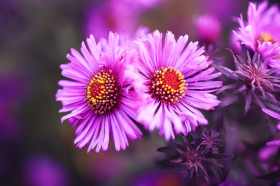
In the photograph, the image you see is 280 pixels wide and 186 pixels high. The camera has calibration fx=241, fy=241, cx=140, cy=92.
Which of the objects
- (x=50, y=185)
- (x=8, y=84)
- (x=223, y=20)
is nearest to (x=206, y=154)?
(x=223, y=20)

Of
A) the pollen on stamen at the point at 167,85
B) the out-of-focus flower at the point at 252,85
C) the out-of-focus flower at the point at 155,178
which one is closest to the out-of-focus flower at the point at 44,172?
the out-of-focus flower at the point at 155,178

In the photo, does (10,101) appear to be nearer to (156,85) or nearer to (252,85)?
(156,85)

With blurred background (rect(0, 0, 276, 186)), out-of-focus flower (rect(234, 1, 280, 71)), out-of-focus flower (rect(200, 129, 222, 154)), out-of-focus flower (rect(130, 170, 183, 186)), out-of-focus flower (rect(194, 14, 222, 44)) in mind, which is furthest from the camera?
blurred background (rect(0, 0, 276, 186))

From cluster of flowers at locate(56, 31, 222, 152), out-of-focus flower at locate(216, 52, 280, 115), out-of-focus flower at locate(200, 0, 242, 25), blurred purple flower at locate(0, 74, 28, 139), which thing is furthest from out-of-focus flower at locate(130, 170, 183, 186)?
→ out-of-focus flower at locate(200, 0, 242, 25)

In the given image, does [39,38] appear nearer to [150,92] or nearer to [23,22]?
[23,22]

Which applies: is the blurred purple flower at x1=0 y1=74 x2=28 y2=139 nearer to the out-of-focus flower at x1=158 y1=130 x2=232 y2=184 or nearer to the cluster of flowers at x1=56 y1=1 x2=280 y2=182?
the cluster of flowers at x1=56 y1=1 x2=280 y2=182

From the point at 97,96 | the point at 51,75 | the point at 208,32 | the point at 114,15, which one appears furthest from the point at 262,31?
the point at 51,75

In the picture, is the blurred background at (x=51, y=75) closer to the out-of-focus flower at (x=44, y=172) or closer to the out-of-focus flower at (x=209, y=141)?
the out-of-focus flower at (x=44, y=172)
